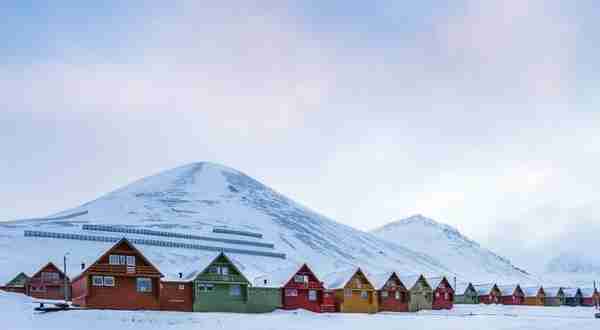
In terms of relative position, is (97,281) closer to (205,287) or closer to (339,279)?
(205,287)

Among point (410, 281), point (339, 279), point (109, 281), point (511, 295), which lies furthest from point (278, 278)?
point (511, 295)

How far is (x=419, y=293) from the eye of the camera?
10531 cm

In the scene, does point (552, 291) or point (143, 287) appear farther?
point (552, 291)

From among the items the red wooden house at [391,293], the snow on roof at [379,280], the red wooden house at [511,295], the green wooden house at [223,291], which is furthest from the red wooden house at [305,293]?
the red wooden house at [511,295]

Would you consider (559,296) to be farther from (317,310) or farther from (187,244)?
(187,244)

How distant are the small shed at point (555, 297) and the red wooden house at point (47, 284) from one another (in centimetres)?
10913

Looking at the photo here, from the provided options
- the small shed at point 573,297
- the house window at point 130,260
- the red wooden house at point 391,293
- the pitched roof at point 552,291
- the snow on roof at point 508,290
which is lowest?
the small shed at point 573,297

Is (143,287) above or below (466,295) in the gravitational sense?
above

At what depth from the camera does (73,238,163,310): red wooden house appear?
65.1m

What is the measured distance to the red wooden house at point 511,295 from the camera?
448 ft

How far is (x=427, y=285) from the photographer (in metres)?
107

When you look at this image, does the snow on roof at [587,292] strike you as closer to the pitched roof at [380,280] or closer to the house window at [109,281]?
the pitched roof at [380,280]

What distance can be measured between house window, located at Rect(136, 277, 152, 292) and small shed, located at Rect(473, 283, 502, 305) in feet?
290

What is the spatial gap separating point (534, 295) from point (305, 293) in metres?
78.2
